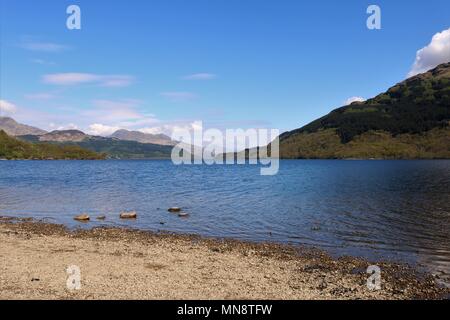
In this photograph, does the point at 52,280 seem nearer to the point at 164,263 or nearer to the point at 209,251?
the point at 164,263

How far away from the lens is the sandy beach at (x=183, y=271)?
66.2 ft

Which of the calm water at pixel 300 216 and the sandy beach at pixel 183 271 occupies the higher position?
the sandy beach at pixel 183 271

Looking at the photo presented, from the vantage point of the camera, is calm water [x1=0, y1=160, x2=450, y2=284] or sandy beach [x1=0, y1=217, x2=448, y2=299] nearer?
sandy beach [x1=0, y1=217, x2=448, y2=299]

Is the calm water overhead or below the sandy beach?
below

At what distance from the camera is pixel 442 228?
41844mm

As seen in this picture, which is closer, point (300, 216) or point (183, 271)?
point (183, 271)

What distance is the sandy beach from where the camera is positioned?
66.2 feet

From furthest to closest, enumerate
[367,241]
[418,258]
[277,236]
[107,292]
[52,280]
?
Answer: [277,236] < [367,241] < [418,258] < [52,280] < [107,292]

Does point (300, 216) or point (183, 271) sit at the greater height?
point (183, 271)

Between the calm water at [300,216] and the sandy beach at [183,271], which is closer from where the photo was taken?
the sandy beach at [183,271]

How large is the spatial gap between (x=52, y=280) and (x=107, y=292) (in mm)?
4286

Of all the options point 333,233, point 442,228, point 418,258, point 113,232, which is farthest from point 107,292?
point 442,228

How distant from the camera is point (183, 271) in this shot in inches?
973

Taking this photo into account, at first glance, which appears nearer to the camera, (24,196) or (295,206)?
(295,206)
